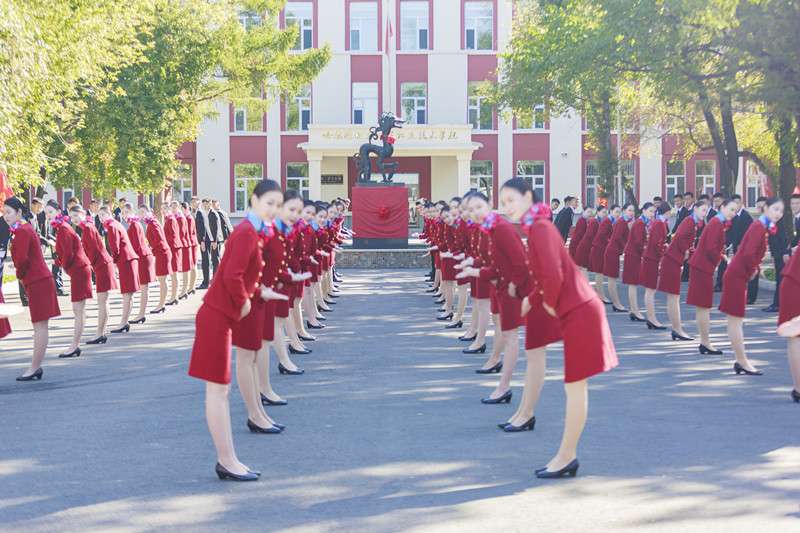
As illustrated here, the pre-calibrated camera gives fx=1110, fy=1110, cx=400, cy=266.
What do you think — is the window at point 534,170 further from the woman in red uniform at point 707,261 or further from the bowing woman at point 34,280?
the bowing woman at point 34,280

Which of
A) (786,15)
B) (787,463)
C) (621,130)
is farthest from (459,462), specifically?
(621,130)

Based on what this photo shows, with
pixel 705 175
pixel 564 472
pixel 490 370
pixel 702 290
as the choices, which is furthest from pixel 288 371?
pixel 705 175

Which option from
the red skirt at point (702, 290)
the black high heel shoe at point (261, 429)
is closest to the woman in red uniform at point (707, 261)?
the red skirt at point (702, 290)

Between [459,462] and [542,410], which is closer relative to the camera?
[459,462]

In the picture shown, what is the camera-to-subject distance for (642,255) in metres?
17.2

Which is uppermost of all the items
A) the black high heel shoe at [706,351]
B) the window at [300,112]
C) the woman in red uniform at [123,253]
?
the window at [300,112]

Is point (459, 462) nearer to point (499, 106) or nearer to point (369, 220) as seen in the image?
point (369, 220)

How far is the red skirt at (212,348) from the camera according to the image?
711cm

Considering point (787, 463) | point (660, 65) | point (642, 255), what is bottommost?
point (787, 463)

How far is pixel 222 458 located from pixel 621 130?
40.6 metres

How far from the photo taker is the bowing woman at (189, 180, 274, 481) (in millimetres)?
7109

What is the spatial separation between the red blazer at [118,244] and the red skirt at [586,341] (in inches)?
404

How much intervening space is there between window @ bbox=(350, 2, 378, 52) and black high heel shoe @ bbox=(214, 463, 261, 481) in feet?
156

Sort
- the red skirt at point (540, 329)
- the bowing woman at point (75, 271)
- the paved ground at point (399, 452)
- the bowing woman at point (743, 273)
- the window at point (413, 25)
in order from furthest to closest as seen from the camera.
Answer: the window at point (413, 25), the bowing woman at point (75, 271), the bowing woman at point (743, 273), the red skirt at point (540, 329), the paved ground at point (399, 452)
